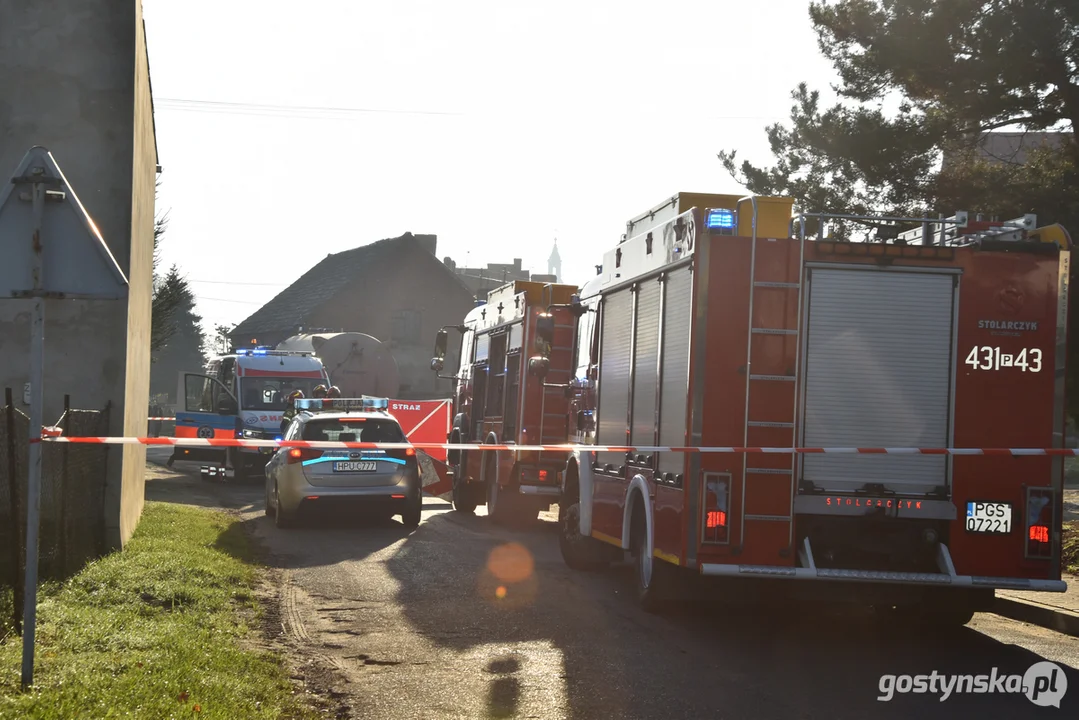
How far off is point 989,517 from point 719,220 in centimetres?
285

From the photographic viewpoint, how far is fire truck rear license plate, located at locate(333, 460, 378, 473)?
16.5 metres

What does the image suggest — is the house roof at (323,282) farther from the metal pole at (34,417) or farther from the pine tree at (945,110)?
the metal pole at (34,417)

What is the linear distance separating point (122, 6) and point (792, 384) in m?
7.16

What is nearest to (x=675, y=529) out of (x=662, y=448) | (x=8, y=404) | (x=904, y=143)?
(x=662, y=448)

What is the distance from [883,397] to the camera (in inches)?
372

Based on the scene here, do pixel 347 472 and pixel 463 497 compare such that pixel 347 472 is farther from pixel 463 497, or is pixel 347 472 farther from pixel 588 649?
pixel 588 649

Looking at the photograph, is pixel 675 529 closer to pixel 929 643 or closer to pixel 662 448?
pixel 662 448

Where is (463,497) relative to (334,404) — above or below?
below

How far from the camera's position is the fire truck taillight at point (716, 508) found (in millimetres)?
9141

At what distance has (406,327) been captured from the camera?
219 ft

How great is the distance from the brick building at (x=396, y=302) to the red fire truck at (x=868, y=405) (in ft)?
181

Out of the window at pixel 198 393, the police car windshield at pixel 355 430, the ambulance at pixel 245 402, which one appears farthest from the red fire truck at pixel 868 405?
the window at pixel 198 393

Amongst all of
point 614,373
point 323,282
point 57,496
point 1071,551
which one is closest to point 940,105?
point 1071,551

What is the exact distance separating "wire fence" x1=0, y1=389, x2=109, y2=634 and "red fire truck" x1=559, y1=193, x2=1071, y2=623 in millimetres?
4531
